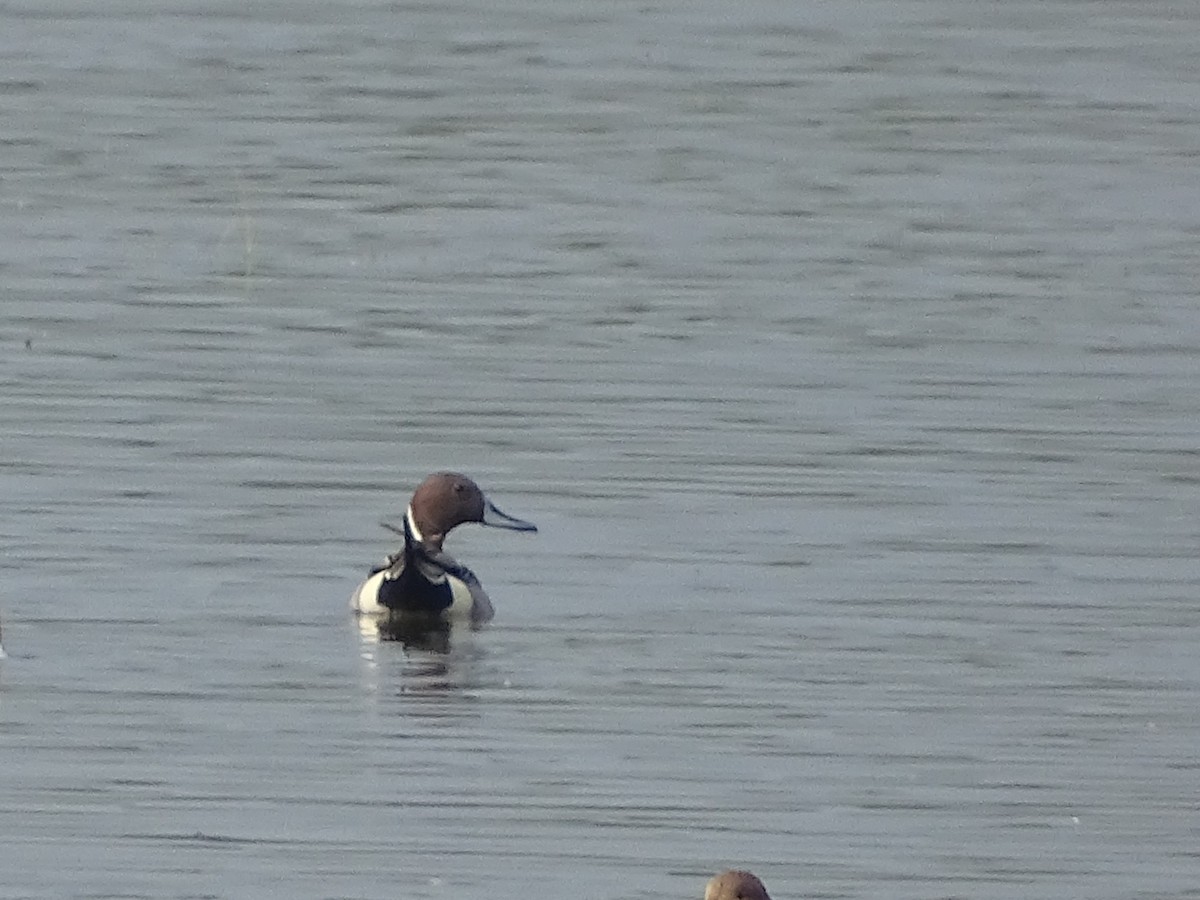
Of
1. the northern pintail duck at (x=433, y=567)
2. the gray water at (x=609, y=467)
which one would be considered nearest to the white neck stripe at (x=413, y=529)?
the northern pintail duck at (x=433, y=567)

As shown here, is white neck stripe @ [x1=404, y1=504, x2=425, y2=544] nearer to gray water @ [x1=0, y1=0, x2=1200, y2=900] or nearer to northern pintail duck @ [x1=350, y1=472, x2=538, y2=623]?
northern pintail duck @ [x1=350, y1=472, x2=538, y2=623]

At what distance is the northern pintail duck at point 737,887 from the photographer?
7812mm

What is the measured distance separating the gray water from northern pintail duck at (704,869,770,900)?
105 cm

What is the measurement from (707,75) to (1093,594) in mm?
13300

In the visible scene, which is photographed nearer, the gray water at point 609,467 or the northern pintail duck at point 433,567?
the gray water at point 609,467

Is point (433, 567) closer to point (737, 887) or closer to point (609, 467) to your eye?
point (609, 467)

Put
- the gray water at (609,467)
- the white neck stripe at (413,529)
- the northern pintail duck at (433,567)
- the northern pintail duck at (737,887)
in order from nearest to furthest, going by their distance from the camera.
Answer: the northern pintail duck at (737,887) → the gray water at (609,467) → the northern pintail duck at (433,567) → the white neck stripe at (413,529)

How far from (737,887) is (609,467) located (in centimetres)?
649

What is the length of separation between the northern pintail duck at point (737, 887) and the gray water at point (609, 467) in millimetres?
1047

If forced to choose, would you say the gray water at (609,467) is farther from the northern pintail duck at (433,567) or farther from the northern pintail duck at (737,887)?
the northern pintail duck at (737,887)

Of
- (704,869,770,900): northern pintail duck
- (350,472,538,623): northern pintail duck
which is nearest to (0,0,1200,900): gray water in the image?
(350,472,538,623): northern pintail duck

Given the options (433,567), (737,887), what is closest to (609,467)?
(433,567)

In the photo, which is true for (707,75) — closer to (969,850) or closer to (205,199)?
(205,199)

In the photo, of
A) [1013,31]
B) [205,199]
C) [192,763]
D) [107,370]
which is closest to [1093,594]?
[192,763]
